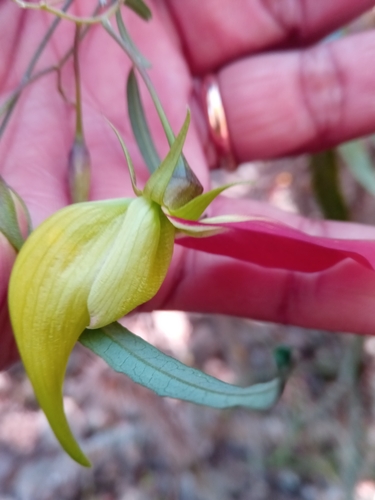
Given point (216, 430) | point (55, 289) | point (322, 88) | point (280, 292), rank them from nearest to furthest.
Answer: point (55, 289) → point (280, 292) → point (322, 88) → point (216, 430)

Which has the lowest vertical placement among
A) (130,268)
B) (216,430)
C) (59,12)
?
(216,430)

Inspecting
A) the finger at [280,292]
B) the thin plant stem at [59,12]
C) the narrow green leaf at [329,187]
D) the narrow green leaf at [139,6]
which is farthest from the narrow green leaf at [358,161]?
the thin plant stem at [59,12]

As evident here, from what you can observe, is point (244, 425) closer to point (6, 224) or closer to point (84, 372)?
point (84, 372)

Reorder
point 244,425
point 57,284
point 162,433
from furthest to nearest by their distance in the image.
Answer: point 244,425 < point 162,433 < point 57,284

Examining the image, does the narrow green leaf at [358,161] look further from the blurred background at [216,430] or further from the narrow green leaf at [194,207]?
the narrow green leaf at [194,207]

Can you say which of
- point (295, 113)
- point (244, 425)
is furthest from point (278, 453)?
point (295, 113)

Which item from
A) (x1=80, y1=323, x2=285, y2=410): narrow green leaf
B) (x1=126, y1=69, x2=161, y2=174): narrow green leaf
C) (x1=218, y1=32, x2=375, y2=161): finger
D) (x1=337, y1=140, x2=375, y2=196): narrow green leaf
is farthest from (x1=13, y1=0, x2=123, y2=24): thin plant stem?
(x1=337, y1=140, x2=375, y2=196): narrow green leaf

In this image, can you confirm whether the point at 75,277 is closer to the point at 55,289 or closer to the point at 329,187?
the point at 55,289

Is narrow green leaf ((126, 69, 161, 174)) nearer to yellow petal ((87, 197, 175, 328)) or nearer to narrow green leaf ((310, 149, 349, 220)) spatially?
yellow petal ((87, 197, 175, 328))

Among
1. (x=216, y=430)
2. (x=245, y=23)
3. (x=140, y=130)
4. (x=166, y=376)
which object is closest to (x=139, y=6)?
(x=140, y=130)
